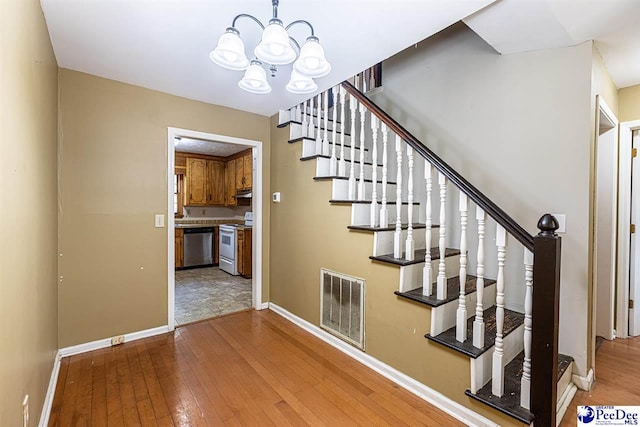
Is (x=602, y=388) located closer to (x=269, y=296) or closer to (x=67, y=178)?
(x=269, y=296)

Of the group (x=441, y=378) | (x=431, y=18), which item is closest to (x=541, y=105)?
(x=431, y=18)

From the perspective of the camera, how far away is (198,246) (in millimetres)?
5918

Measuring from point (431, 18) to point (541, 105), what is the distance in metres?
1.05

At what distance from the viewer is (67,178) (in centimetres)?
240

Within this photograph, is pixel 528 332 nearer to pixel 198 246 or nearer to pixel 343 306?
pixel 343 306

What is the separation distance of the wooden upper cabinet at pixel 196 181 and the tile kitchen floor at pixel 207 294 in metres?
1.41

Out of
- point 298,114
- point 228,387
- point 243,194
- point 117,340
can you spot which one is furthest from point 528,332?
point 243,194

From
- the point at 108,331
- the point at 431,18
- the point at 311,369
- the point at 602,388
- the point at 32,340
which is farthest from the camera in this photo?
the point at 108,331

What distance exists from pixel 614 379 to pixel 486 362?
4.08 ft

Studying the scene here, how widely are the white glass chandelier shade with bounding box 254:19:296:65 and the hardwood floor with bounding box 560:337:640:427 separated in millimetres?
2519

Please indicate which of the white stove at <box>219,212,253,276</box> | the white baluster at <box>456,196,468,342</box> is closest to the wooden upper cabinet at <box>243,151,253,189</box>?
the white stove at <box>219,212,253,276</box>

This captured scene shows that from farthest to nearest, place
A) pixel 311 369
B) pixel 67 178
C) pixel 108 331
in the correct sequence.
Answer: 1. pixel 108 331
2. pixel 67 178
3. pixel 311 369

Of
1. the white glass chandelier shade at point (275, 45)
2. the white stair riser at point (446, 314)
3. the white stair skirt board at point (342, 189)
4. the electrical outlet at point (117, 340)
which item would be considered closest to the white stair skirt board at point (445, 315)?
the white stair riser at point (446, 314)

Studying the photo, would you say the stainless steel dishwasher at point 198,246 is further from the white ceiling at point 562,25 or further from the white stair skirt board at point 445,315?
the white ceiling at point 562,25
